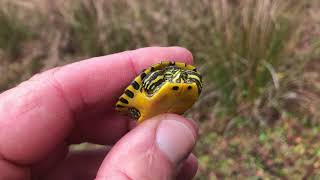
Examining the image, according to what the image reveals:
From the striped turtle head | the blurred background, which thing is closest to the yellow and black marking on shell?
the striped turtle head

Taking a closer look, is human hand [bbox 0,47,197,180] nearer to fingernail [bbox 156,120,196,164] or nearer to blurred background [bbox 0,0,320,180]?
fingernail [bbox 156,120,196,164]

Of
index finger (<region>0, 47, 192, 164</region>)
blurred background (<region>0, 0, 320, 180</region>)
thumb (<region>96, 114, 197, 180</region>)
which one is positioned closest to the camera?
thumb (<region>96, 114, 197, 180</region>)

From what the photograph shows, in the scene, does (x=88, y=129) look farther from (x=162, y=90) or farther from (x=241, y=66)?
(x=241, y=66)

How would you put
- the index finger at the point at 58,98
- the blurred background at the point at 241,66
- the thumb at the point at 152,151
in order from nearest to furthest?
the thumb at the point at 152,151 < the index finger at the point at 58,98 < the blurred background at the point at 241,66

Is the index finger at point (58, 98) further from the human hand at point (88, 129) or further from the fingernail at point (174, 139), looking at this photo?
the fingernail at point (174, 139)

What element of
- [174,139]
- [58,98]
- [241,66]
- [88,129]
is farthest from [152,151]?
[241,66]

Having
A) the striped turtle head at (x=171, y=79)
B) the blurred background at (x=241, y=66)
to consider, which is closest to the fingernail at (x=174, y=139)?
the striped turtle head at (x=171, y=79)

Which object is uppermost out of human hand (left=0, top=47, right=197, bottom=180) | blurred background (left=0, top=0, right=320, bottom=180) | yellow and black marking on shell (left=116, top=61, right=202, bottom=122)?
yellow and black marking on shell (left=116, top=61, right=202, bottom=122)
